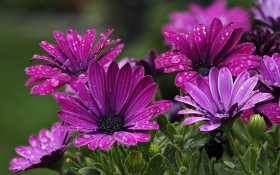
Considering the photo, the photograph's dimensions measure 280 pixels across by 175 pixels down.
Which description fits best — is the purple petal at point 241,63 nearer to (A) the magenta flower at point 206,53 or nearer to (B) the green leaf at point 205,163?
(A) the magenta flower at point 206,53

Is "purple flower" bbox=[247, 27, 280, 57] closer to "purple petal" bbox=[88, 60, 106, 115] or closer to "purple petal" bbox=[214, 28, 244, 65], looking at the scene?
"purple petal" bbox=[214, 28, 244, 65]

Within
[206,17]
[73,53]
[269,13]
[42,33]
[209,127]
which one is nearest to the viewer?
[209,127]

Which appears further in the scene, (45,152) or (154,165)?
(45,152)

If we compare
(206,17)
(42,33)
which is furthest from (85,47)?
(42,33)

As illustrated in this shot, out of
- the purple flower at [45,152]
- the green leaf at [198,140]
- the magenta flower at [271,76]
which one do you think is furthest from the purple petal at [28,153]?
the magenta flower at [271,76]

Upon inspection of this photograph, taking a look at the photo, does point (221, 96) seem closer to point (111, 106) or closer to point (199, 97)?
point (199, 97)

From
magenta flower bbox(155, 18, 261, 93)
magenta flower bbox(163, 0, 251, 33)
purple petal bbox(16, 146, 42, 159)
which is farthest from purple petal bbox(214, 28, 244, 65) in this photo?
magenta flower bbox(163, 0, 251, 33)
